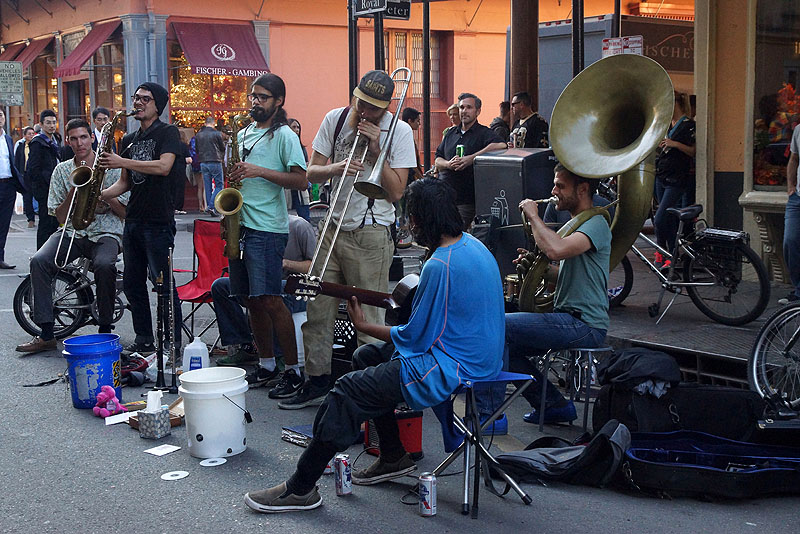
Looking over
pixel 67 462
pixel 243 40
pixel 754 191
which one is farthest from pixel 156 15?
pixel 67 462

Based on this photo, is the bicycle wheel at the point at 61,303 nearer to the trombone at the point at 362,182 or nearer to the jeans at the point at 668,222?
the trombone at the point at 362,182

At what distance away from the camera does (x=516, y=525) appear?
407 centimetres

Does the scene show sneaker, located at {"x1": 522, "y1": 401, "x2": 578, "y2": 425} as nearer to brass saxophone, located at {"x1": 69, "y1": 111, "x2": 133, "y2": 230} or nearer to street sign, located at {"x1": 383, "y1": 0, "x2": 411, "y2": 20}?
brass saxophone, located at {"x1": 69, "y1": 111, "x2": 133, "y2": 230}

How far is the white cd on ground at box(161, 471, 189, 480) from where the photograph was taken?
4680 mm

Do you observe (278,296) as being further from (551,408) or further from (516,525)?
(516,525)

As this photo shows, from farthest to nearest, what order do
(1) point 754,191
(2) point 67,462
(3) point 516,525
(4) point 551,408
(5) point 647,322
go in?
(1) point 754,191 < (5) point 647,322 < (4) point 551,408 < (2) point 67,462 < (3) point 516,525

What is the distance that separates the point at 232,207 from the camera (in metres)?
6.05

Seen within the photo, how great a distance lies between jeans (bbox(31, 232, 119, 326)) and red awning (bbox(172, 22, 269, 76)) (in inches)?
512

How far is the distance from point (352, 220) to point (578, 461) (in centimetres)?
208

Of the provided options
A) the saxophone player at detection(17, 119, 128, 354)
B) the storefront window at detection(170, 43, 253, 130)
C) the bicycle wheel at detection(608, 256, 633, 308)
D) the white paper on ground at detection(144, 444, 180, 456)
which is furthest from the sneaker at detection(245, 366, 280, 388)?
the storefront window at detection(170, 43, 253, 130)

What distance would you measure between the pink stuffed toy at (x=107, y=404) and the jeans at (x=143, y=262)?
0.93m

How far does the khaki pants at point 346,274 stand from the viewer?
18.5 feet

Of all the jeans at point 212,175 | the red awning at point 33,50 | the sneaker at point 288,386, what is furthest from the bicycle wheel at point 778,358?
the red awning at point 33,50

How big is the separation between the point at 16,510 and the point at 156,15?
17.3 meters
